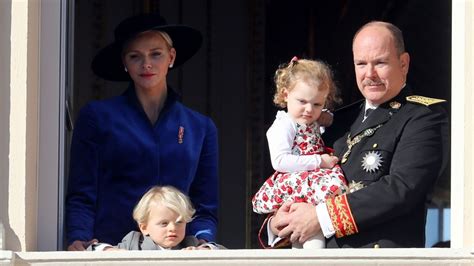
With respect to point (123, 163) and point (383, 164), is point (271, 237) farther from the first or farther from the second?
point (123, 163)

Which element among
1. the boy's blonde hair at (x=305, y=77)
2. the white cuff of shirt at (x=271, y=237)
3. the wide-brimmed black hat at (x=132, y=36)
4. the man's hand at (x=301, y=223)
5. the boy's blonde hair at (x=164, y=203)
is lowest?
the white cuff of shirt at (x=271, y=237)

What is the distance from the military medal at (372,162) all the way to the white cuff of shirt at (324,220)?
24 cm

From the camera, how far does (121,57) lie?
8859 millimetres

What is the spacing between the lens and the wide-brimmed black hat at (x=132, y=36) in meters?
8.73

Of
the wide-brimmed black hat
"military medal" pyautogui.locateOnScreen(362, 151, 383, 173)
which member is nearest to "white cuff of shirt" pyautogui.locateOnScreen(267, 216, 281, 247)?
"military medal" pyautogui.locateOnScreen(362, 151, 383, 173)

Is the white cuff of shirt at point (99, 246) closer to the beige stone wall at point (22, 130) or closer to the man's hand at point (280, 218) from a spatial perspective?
the beige stone wall at point (22, 130)

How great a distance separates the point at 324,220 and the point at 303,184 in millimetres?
191

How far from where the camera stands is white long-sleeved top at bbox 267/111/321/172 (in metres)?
8.46

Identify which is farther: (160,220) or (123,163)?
(123,163)

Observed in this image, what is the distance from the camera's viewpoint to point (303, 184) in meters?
8.44
